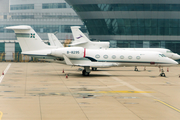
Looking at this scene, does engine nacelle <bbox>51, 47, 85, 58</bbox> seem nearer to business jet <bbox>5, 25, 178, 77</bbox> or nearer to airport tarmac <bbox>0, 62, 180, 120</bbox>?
business jet <bbox>5, 25, 178, 77</bbox>

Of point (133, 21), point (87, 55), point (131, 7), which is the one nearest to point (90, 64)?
point (87, 55)

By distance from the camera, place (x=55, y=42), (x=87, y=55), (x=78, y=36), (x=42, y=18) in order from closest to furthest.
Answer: (x=87, y=55)
(x=78, y=36)
(x=55, y=42)
(x=42, y=18)

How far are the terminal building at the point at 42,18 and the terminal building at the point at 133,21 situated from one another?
5060 cm

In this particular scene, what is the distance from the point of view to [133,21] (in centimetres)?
6081

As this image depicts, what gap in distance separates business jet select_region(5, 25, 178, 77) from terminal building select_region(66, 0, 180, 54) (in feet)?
85.3

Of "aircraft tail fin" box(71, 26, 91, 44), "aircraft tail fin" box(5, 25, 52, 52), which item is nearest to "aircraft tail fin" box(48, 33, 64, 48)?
"aircraft tail fin" box(71, 26, 91, 44)

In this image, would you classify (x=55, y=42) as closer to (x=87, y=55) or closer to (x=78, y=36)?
(x=78, y=36)

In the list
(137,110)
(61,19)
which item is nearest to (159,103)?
(137,110)

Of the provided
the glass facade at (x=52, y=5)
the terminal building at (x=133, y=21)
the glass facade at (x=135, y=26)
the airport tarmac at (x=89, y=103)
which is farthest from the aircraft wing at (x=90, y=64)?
the glass facade at (x=52, y=5)

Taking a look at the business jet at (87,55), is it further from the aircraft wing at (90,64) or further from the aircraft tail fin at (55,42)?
the aircraft tail fin at (55,42)

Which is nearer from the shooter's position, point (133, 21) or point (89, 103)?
point (89, 103)

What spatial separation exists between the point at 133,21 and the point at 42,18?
63292mm

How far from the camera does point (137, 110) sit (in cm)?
1634

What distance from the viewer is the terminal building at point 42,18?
112125 millimetres
